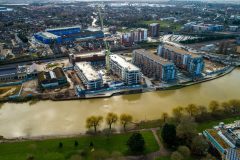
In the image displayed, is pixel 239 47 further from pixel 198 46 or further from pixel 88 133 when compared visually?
pixel 88 133

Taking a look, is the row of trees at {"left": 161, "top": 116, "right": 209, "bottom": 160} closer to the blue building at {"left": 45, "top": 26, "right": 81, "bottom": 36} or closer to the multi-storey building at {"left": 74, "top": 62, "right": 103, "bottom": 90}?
the multi-storey building at {"left": 74, "top": 62, "right": 103, "bottom": 90}

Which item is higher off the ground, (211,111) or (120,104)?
(211,111)

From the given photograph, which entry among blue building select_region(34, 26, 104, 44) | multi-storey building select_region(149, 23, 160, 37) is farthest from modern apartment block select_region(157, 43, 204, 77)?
Result: blue building select_region(34, 26, 104, 44)

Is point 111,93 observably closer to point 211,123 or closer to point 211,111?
point 211,111

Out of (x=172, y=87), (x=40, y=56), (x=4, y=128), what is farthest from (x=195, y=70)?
(x=40, y=56)

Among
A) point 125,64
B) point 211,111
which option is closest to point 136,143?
point 211,111

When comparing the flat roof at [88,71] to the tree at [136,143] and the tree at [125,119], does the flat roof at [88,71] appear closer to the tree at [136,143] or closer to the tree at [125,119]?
the tree at [125,119]
